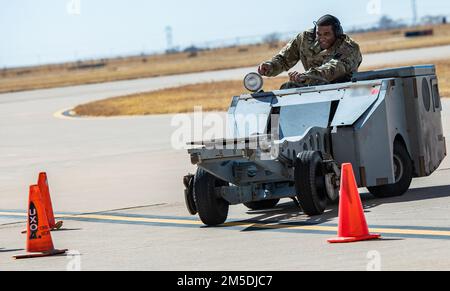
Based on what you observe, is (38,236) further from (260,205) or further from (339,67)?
(339,67)

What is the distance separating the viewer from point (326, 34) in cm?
1401

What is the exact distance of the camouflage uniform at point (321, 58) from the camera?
45.8 feet

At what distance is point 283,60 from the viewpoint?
14.7 m

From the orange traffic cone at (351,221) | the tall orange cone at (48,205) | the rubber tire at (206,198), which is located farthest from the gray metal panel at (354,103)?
the tall orange cone at (48,205)

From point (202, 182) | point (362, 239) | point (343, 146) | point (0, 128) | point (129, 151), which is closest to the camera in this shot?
point (362, 239)

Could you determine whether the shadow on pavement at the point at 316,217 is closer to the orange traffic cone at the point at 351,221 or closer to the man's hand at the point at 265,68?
the orange traffic cone at the point at 351,221

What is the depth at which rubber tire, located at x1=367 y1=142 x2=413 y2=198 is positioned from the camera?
1368 cm

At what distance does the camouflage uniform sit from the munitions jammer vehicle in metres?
0.23

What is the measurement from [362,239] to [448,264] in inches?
66.3

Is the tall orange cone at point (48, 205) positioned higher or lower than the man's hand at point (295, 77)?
lower

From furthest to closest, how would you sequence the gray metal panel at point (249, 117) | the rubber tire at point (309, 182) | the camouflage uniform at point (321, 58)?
the camouflage uniform at point (321, 58)
the gray metal panel at point (249, 117)
the rubber tire at point (309, 182)

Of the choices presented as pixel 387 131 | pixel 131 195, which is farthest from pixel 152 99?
pixel 387 131

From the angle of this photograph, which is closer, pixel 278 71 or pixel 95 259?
pixel 95 259

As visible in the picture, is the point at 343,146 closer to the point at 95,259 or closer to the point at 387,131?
the point at 387,131
